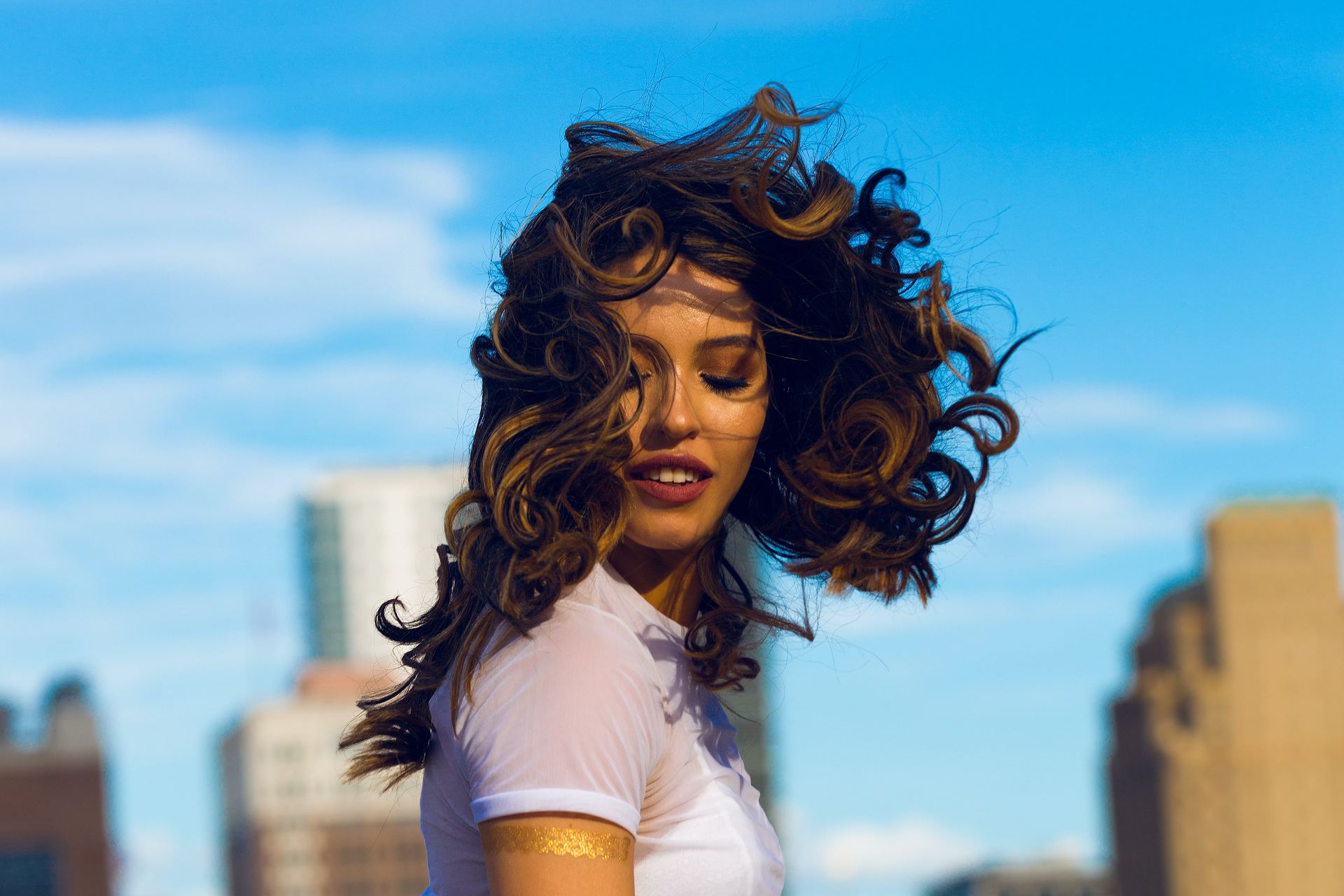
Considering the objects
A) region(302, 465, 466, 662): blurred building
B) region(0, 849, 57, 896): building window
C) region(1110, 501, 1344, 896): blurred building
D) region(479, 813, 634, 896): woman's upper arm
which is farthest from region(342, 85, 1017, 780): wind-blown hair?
region(302, 465, 466, 662): blurred building

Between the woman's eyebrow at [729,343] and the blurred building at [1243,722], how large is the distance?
5835cm

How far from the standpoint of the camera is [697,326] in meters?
2.31

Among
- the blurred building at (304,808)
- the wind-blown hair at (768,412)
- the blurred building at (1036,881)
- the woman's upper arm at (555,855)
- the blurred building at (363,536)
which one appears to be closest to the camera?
the woman's upper arm at (555,855)

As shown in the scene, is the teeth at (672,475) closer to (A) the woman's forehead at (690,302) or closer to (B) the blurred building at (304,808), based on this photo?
(A) the woman's forehead at (690,302)

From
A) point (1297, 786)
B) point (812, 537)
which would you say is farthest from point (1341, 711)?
point (812, 537)

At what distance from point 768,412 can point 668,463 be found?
34cm

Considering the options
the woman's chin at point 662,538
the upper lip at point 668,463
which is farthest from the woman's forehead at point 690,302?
the woman's chin at point 662,538

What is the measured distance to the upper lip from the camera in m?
2.27

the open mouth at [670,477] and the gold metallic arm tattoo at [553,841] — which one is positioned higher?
the open mouth at [670,477]

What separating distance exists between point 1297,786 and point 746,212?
212 feet

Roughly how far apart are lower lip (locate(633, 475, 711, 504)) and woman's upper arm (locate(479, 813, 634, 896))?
536 mm

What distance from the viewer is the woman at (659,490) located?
1954 millimetres

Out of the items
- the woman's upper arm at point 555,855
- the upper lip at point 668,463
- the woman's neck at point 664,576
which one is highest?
the upper lip at point 668,463

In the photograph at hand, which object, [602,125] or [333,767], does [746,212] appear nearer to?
[602,125]
